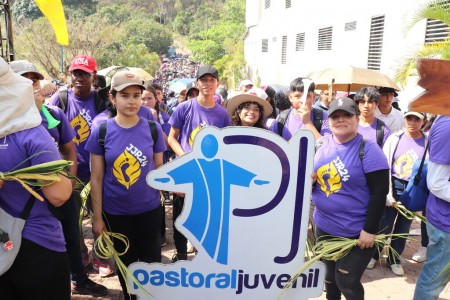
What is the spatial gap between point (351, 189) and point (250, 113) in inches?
46.5

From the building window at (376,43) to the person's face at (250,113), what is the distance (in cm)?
754

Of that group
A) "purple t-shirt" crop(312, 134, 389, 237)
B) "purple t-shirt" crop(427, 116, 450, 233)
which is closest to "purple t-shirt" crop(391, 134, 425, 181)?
"purple t-shirt" crop(427, 116, 450, 233)

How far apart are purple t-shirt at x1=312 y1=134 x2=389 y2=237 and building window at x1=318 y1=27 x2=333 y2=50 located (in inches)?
452

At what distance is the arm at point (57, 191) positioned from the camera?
1.87 metres

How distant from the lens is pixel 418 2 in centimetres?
790

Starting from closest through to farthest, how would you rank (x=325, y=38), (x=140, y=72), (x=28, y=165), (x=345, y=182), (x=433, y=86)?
(x=433, y=86)
(x=28, y=165)
(x=345, y=182)
(x=140, y=72)
(x=325, y=38)

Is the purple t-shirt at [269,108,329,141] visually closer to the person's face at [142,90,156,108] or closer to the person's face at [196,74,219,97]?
the person's face at [196,74,219,97]

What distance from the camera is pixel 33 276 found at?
190 cm

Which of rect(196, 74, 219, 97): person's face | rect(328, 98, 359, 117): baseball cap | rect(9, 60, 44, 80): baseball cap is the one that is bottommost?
rect(328, 98, 359, 117): baseball cap

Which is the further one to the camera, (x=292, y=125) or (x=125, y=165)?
(x=292, y=125)

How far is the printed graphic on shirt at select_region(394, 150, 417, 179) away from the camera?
12.0ft

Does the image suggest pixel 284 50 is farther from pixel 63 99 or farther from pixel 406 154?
pixel 63 99

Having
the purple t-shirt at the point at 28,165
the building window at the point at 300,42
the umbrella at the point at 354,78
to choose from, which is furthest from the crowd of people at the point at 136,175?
the building window at the point at 300,42

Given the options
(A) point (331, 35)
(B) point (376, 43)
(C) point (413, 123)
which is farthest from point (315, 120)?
(A) point (331, 35)
